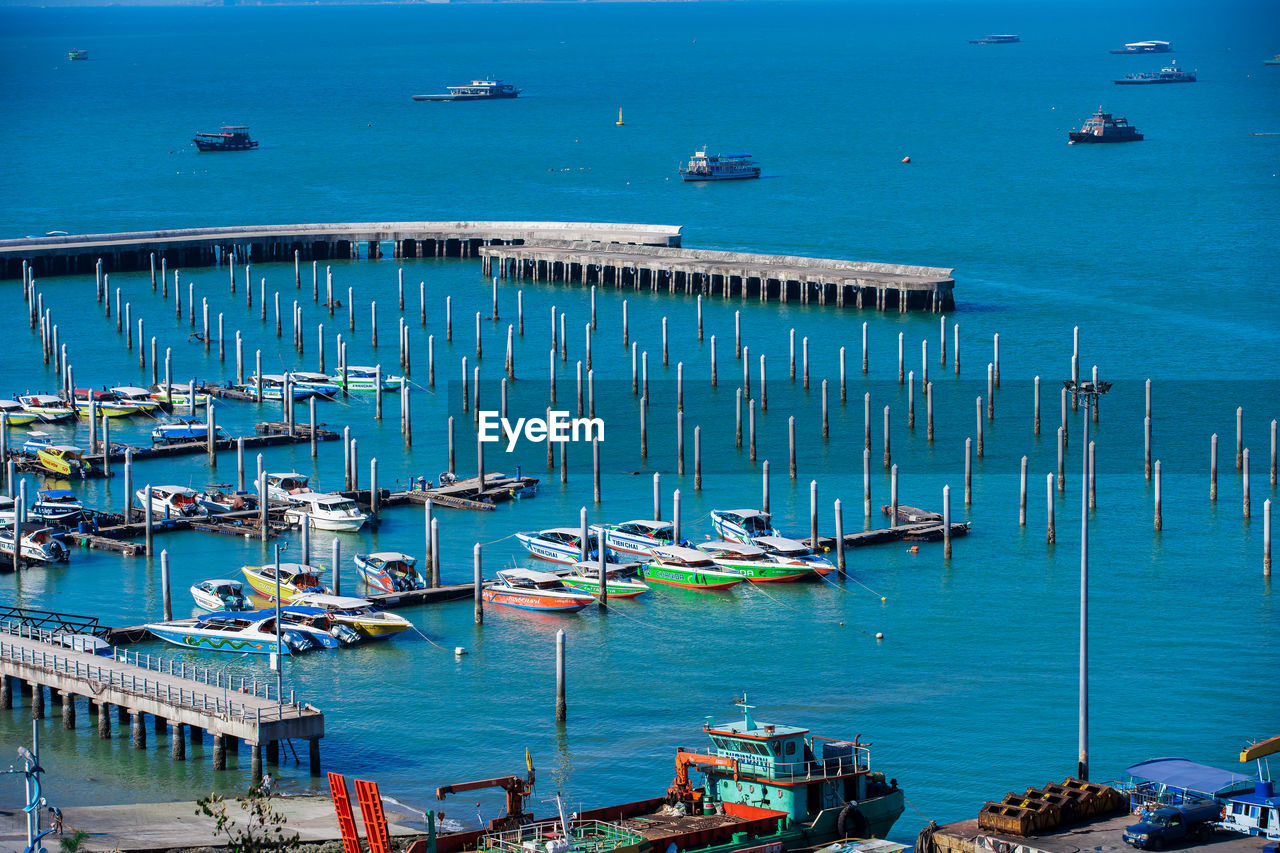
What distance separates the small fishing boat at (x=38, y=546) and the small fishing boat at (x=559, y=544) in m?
15.5

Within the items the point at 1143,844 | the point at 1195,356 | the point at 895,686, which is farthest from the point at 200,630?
the point at 1195,356

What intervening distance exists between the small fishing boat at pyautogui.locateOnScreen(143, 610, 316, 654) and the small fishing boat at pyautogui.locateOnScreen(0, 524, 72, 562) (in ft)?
35.2

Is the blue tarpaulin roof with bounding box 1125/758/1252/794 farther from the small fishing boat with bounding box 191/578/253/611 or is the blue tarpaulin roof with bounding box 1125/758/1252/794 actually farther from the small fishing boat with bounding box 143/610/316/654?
the small fishing boat with bounding box 191/578/253/611

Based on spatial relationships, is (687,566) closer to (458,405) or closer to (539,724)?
(539,724)

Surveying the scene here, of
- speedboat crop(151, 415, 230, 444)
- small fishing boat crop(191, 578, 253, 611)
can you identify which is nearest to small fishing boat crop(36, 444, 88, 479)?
speedboat crop(151, 415, 230, 444)

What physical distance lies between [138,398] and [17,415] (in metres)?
5.23

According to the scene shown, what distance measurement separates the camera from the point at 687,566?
64.6 metres

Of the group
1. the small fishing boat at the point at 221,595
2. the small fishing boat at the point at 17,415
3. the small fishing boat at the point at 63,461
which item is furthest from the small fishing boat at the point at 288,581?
the small fishing boat at the point at 17,415

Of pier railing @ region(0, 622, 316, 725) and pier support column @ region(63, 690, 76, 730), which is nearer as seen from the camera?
pier railing @ region(0, 622, 316, 725)

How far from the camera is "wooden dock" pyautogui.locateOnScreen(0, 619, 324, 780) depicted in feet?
156

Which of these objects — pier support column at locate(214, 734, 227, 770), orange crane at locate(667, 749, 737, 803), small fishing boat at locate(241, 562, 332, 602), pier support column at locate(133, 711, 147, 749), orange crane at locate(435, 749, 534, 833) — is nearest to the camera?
orange crane at locate(435, 749, 534, 833)

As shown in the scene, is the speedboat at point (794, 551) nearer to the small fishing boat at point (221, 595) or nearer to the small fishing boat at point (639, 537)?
the small fishing boat at point (639, 537)

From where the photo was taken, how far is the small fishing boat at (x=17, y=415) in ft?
290

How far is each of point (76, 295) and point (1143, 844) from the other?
98.0 meters
